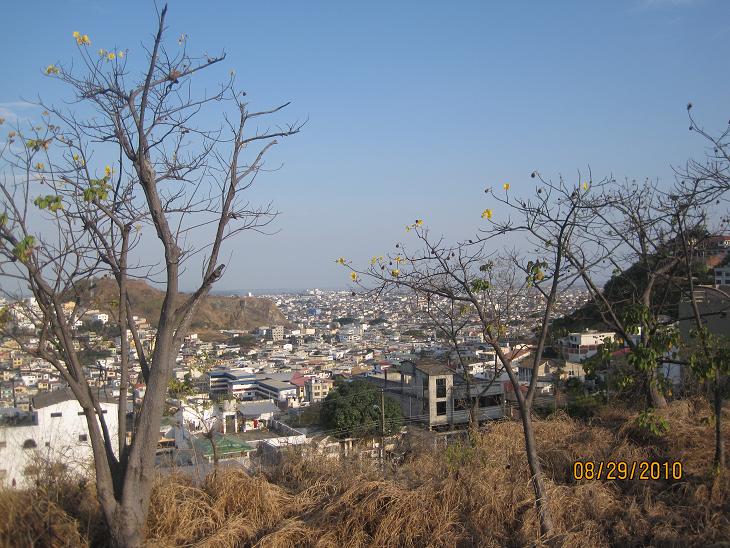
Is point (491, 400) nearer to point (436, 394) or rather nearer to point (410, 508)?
point (436, 394)

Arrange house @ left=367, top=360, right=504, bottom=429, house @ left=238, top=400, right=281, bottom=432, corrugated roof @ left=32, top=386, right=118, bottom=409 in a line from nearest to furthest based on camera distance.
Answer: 1. corrugated roof @ left=32, top=386, right=118, bottom=409
2. house @ left=238, top=400, right=281, bottom=432
3. house @ left=367, top=360, right=504, bottom=429

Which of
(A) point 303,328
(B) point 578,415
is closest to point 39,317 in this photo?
(B) point 578,415

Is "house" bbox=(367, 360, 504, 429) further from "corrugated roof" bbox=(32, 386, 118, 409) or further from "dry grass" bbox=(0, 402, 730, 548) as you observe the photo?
"corrugated roof" bbox=(32, 386, 118, 409)

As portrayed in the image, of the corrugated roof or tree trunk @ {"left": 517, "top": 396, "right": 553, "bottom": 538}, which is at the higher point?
the corrugated roof

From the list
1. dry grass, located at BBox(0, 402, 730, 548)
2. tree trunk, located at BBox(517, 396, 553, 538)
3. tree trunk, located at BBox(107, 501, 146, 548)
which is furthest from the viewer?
tree trunk, located at BBox(517, 396, 553, 538)

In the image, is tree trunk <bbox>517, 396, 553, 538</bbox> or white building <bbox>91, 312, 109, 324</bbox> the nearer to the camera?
tree trunk <bbox>517, 396, 553, 538</bbox>

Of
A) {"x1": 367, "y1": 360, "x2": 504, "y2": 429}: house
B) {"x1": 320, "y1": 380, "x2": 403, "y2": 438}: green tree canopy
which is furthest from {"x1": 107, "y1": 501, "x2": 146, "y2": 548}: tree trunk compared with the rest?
{"x1": 367, "y1": 360, "x2": 504, "y2": 429}: house
